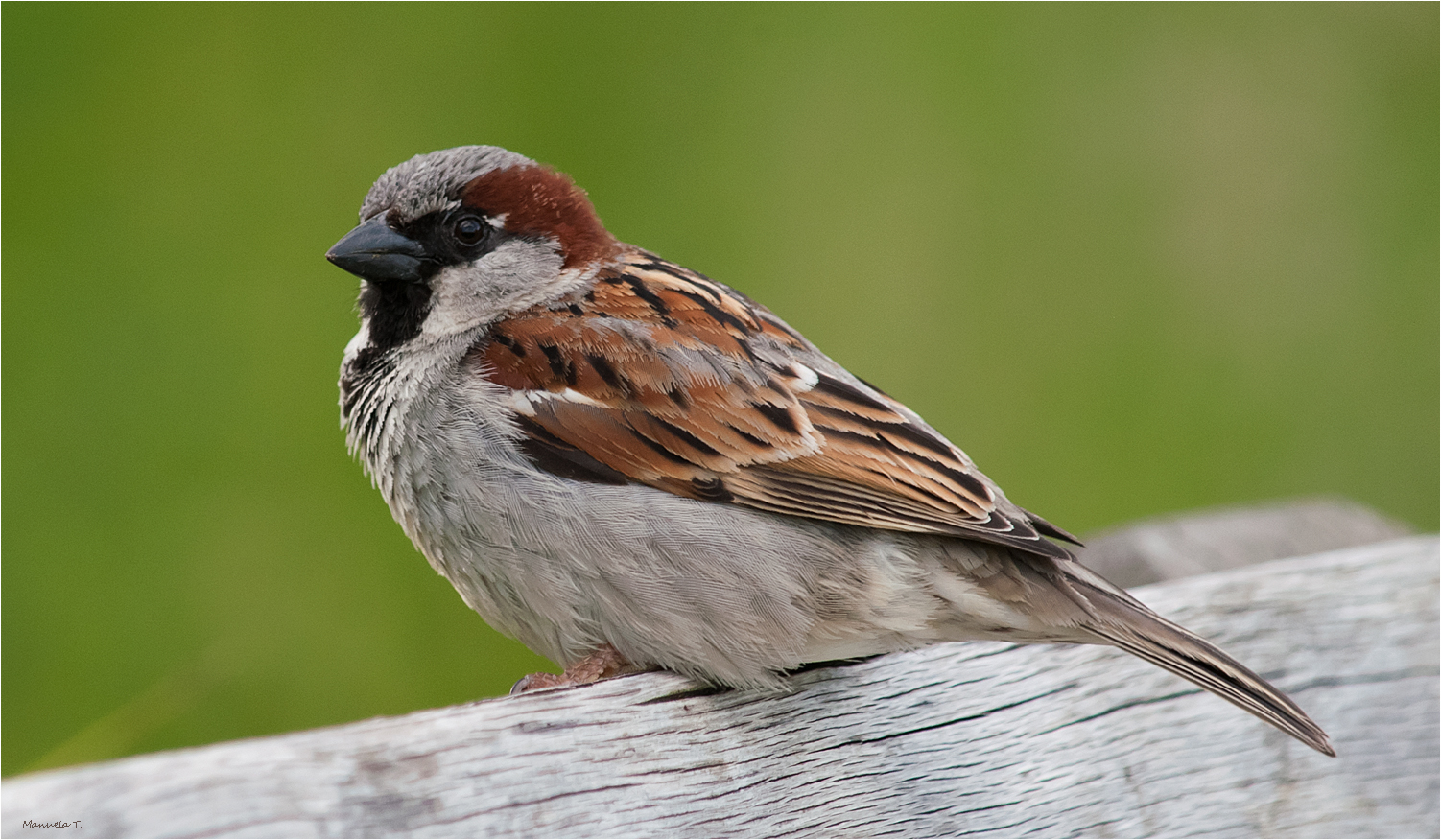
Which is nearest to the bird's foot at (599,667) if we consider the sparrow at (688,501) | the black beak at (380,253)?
the sparrow at (688,501)

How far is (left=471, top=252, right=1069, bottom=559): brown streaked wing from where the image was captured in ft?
6.84

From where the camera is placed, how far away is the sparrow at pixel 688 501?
200 cm

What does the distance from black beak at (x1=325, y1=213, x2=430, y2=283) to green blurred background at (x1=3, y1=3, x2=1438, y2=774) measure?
757mm

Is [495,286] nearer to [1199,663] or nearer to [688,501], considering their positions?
[688,501]

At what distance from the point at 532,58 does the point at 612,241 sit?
53.8 inches

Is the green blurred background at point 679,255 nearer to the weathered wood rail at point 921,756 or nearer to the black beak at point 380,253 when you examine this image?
the black beak at point 380,253

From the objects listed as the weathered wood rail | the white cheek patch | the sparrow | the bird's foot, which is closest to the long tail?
the sparrow

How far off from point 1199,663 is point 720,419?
0.80 m

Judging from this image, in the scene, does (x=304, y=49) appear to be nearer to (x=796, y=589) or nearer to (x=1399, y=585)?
(x=796, y=589)

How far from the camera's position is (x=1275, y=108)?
452 centimetres

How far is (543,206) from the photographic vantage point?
2.51 metres

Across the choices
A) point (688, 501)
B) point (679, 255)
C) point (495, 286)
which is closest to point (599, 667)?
point (688, 501)

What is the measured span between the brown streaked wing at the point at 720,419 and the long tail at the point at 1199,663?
0.57 feet

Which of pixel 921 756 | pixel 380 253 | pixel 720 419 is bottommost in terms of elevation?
pixel 921 756
